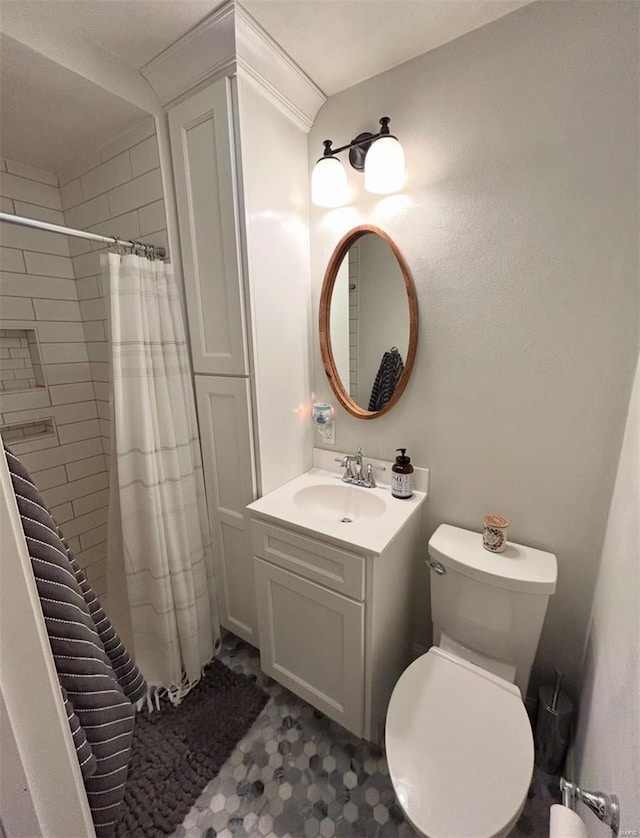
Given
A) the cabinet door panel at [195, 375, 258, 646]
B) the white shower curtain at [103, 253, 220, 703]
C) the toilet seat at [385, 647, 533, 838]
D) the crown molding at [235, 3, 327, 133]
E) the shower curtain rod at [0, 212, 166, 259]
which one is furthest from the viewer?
the cabinet door panel at [195, 375, 258, 646]

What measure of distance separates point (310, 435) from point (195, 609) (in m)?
0.90

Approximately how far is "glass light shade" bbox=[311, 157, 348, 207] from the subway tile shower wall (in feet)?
1.94

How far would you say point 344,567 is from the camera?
1095 millimetres

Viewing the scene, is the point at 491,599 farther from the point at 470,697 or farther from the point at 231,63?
the point at 231,63

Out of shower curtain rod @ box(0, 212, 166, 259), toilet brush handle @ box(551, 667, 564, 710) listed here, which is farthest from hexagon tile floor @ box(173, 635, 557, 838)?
shower curtain rod @ box(0, 212, 166, 259)

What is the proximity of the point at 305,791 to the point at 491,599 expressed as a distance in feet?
2.89

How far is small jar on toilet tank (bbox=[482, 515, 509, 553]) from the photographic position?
1154mm

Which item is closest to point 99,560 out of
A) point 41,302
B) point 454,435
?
point 41,302

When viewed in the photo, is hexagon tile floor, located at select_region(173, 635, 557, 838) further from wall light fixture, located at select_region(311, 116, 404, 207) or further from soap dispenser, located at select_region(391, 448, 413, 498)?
wall light fixture, located at select_region(311, 116, 404, 207)

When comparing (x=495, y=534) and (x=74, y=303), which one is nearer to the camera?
(x=495, y=534)

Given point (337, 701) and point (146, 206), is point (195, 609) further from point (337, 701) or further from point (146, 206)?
point (146, 206)

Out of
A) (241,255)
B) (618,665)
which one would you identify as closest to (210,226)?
(241,255)

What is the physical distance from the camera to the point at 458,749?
2.90 feet

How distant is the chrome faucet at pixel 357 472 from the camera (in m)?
1.46
